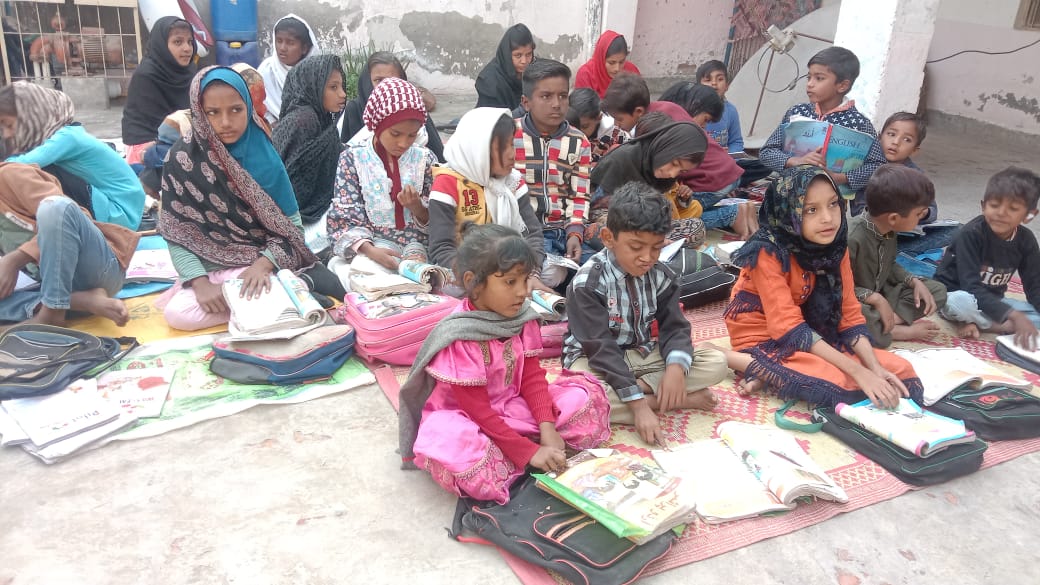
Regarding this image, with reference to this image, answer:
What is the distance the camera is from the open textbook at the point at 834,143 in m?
4.21

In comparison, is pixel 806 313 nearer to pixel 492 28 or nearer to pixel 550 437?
pixel 550 437

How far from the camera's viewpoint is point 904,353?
3.11m

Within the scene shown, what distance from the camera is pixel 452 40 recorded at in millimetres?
8883

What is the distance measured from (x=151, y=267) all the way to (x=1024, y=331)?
14.0 ft

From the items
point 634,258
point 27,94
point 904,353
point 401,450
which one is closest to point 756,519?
point 634,258

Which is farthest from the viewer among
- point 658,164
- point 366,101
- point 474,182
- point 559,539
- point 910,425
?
point 366,101

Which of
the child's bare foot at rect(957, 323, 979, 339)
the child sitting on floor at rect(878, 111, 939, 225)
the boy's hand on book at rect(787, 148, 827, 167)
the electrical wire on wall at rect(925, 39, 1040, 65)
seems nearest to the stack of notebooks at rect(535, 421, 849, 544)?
the child's bare foot at rect(957, 323, 979, 339)

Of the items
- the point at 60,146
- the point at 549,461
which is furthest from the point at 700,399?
the point at 60,146

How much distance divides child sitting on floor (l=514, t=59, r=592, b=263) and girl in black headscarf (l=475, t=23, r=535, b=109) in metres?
1.38

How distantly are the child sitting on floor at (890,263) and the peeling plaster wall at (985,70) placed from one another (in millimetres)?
5130

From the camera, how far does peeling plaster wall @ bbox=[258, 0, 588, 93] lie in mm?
8500

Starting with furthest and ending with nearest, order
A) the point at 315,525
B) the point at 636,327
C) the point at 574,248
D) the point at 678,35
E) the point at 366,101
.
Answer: the point at 678,35
the point at 366,101
the point at 574,248
the point at 636,327
the point at 315,525

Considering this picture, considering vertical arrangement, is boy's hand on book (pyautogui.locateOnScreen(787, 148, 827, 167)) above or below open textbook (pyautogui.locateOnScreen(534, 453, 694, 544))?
above

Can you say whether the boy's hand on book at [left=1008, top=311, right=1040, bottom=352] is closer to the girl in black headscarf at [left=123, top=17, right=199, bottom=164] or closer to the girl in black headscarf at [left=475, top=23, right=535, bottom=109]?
the girl in black headscarf at [left=475, top=23, right=535, bottom=109]
